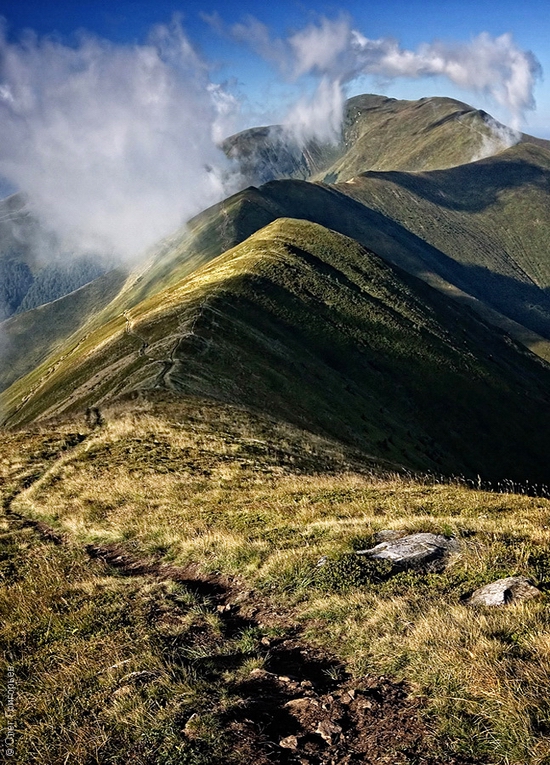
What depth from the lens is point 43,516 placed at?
20.5 meters

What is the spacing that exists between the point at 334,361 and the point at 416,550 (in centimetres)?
7118

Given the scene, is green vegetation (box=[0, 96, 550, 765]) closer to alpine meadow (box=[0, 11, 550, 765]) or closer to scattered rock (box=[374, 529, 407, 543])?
alpine meadow (box=[0, 11, 550, 765])

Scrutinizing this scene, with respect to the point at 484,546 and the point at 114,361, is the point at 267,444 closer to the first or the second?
the point at 484,546

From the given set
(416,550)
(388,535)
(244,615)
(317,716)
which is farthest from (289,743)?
(388,535)

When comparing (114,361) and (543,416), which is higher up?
(114,361)

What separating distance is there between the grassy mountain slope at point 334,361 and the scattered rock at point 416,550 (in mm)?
30241

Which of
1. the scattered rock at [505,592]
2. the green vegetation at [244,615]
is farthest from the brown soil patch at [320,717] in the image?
the scattered rock at [505,592]

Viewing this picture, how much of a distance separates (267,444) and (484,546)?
67.9 ft

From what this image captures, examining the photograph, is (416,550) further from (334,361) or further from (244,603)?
(334,361)

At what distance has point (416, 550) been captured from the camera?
10.8m

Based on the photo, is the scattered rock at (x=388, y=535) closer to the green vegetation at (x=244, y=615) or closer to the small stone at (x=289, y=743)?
the green vegetation at (x=244, y=615)

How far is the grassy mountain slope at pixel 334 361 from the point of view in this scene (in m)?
52.1

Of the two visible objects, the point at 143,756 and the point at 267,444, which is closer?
the point at 143,756

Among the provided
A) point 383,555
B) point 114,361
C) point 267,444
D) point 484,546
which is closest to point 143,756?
point 383,555
